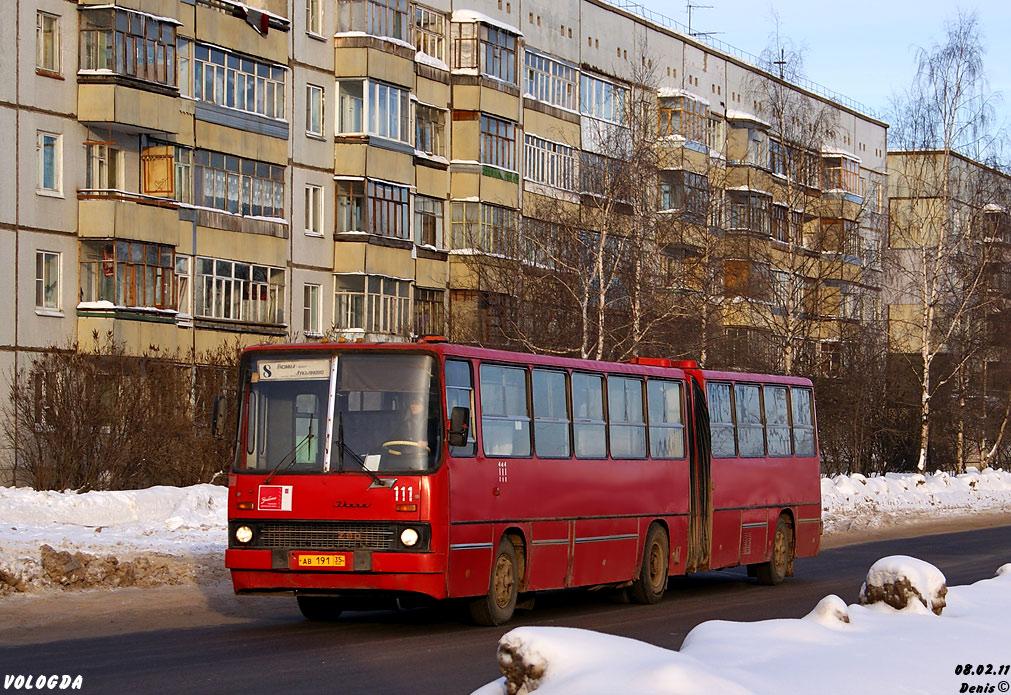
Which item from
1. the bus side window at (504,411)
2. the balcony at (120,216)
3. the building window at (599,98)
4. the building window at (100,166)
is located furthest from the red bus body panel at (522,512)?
the building window at (599,98)

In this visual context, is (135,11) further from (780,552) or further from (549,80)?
(780,552)

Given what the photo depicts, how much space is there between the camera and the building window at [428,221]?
5212cm

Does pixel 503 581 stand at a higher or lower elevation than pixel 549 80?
lower

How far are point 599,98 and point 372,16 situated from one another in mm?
14662

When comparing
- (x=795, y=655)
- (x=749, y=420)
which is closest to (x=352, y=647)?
(x=795, y=655)

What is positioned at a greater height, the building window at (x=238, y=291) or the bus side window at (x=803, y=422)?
the building window at (x=238, y=291)

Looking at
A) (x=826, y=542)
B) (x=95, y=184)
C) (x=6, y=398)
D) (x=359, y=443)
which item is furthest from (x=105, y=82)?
(x=359, y=443)

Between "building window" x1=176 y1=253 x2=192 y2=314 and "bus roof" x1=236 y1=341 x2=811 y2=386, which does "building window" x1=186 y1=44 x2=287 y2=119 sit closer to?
"building window" x1=176 y1=253 x2=192 y2=314

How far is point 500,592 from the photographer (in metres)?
16.1

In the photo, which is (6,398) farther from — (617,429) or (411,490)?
(411,490)

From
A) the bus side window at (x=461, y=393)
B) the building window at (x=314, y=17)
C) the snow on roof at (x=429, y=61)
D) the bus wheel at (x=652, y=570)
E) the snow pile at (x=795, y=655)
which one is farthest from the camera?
the snow on roof at (x=429, y=61)

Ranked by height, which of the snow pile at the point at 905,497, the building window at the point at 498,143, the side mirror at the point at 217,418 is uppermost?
the building window at the point at 498,143

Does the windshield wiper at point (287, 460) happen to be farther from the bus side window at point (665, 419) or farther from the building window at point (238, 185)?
the building window at point (238, 185)

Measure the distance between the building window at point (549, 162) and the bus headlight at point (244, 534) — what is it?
41629 millimetres
